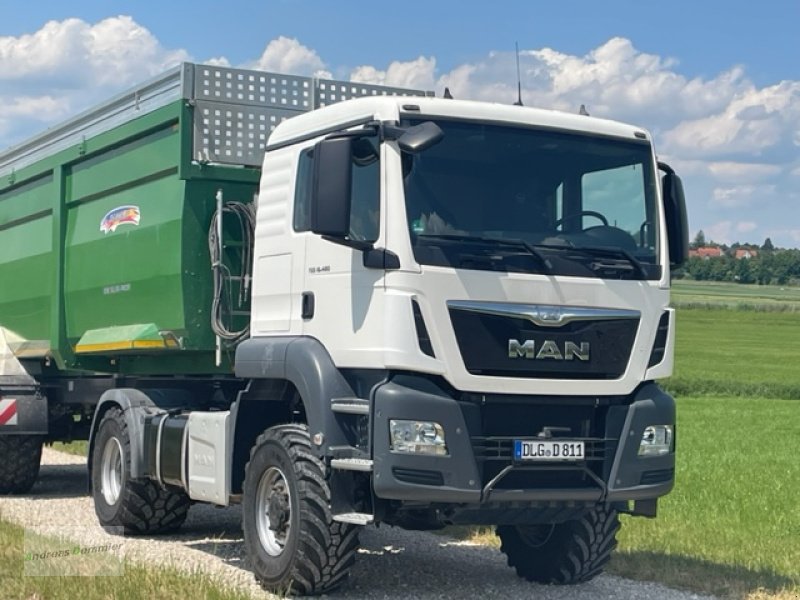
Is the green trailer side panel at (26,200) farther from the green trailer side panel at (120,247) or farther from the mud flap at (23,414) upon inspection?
the mud flap at (23,414)

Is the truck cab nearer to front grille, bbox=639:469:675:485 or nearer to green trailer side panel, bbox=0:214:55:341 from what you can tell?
front grille, bbox=639:469:675:485

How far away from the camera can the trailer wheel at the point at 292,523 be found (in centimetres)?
748

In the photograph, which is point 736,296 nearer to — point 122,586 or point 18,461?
point 18,461

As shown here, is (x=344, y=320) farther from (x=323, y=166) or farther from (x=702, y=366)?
(x=702, y=366)

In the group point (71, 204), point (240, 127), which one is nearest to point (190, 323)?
point (240, 127)

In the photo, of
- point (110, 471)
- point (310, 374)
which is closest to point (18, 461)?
point (110, 471)

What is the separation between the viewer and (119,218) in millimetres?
10828

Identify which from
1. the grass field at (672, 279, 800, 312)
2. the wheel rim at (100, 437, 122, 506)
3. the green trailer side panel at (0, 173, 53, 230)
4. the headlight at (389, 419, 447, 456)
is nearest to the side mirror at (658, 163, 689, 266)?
the headlight at (389, 419, 447, 456)

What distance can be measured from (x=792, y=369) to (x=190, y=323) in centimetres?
4729

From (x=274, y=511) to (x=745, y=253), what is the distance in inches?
3924

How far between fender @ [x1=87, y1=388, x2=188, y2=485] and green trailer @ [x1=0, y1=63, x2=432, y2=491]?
0.21 metres

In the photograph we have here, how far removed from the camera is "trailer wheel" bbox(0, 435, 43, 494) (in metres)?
13.1

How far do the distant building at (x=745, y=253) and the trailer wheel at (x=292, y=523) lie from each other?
314 feet

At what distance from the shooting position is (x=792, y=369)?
5309cm
